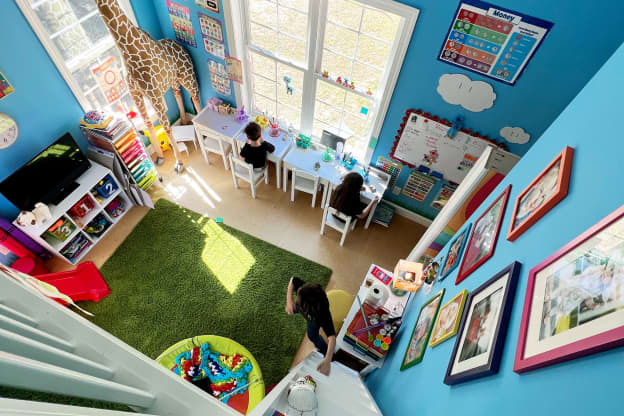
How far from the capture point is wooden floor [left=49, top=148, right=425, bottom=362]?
3.88 metres

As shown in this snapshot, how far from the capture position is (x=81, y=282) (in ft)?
11.1

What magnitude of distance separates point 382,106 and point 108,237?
11.0 feet

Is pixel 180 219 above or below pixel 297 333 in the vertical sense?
above

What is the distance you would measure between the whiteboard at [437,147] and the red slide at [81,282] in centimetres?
337

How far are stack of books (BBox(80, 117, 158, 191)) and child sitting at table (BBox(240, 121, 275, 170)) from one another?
119cm

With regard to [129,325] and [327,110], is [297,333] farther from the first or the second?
[327,110]

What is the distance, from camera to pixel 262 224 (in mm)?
4141

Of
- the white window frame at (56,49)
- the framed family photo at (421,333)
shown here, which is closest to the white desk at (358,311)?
the framed family photo at (421,333)

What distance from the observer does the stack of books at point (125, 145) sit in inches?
139

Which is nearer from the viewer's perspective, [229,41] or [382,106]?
[382,106]

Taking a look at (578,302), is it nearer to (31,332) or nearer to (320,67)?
(31,332)

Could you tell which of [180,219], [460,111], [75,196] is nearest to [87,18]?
[75,196]

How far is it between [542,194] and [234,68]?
3.51m

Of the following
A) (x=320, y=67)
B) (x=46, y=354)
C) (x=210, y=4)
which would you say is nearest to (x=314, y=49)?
(x=320, y=67)
